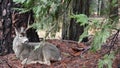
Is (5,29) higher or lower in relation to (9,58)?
higher

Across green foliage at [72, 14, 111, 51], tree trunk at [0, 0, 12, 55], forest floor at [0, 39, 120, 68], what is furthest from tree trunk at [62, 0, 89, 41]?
green foliage at [72, 14, 111, 51]

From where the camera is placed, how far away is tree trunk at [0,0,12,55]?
6844mm

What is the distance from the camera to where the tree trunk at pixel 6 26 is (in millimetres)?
6844

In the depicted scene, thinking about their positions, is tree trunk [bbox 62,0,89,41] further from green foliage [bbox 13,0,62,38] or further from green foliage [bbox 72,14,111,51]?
green foliage [bbox 72,14,111,51]

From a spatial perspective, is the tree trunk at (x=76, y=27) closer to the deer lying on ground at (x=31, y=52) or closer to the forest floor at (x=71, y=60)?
the forest floor at (x=71, y=60)

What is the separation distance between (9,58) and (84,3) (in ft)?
7.92

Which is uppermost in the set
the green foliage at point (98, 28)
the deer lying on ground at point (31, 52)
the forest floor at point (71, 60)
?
the green foliage at point (98, 28)

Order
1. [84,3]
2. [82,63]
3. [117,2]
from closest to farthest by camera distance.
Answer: [117,2]
[82,63]
[84,3]

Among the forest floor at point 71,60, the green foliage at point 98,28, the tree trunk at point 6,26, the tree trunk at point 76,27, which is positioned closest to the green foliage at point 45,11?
the green foliage at point 98,28

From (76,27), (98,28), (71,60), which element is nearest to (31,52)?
(71,60)

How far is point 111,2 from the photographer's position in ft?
15.9

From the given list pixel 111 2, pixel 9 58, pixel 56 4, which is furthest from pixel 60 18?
pixel 9 58

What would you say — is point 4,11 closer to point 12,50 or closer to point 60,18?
point 12,50

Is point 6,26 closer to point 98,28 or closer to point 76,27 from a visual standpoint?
point 76,27
